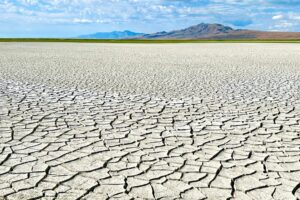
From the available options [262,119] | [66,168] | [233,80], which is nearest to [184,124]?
[262,119]

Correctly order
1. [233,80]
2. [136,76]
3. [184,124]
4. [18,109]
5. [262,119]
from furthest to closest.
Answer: [136,76] → [233,80] → [18,109] → [262,119] → [184,124]

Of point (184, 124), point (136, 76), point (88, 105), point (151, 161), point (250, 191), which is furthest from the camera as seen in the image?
point (136, 76)

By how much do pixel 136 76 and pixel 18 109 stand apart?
4687mm

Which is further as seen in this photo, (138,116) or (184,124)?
(138,116)

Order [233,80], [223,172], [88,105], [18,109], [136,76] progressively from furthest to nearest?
1. [136,76]
2. [233,80]
3. [88,105]
4. [18,109]
5. [223,172]

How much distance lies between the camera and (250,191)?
8.11 ft

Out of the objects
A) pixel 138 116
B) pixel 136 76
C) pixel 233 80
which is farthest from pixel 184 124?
pixel 136 76

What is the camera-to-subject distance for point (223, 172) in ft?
Answer: 9.18

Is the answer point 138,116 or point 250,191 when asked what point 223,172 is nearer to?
point 250,191

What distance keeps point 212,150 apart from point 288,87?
184 inches

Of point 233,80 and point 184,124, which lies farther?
point 233,80

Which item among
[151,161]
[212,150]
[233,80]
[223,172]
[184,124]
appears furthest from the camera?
[233,80]

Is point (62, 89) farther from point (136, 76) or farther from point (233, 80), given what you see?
point (233, 80)

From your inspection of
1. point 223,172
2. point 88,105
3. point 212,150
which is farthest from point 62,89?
point 223,172
